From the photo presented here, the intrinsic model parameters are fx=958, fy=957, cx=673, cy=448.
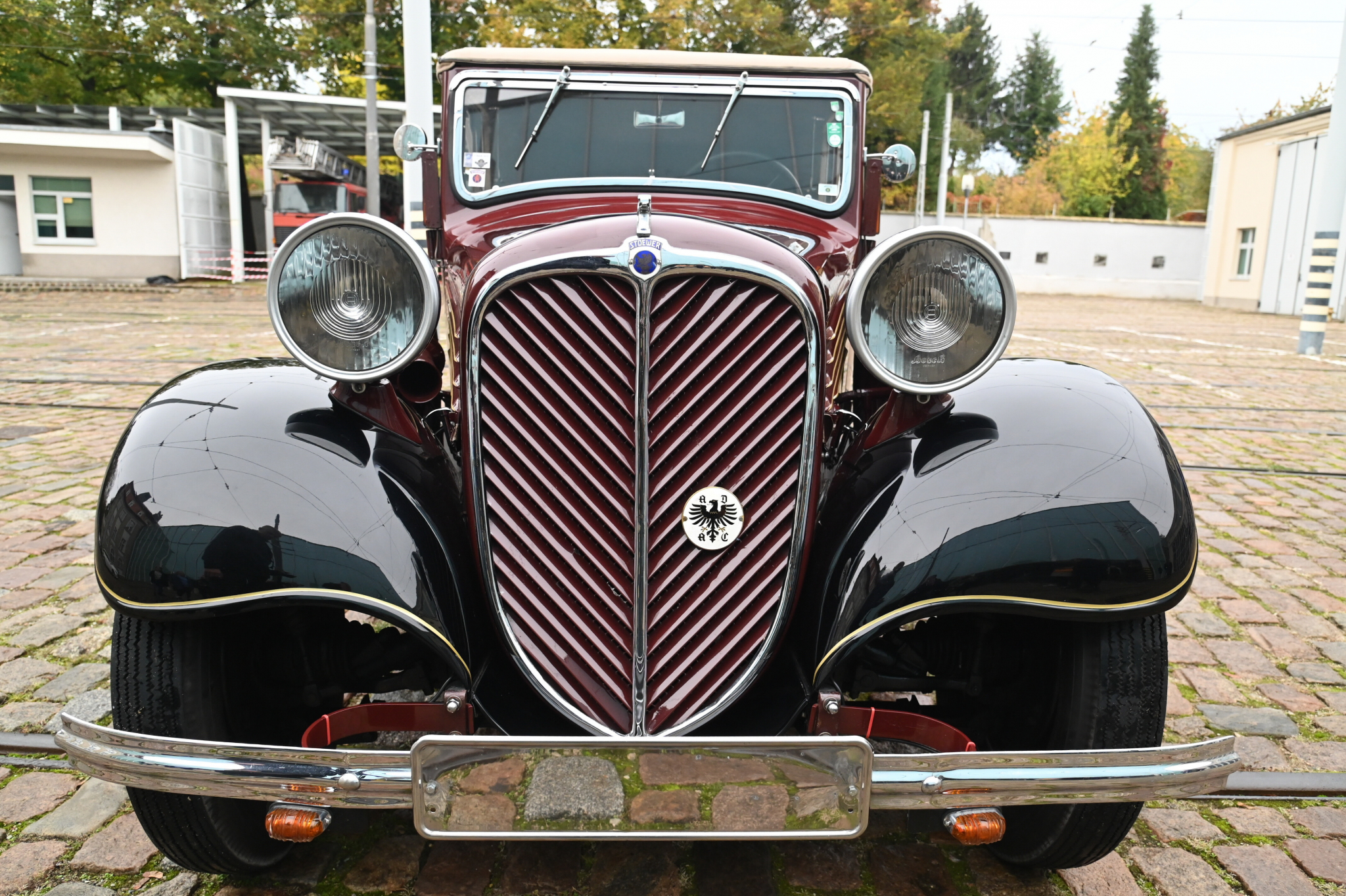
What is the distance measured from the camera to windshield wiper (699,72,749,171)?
10.4 ft

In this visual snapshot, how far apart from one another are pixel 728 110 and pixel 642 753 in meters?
2.23

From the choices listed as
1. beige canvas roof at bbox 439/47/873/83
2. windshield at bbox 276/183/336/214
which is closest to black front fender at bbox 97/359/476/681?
beige canvas roof at bbox 439/47/873/83

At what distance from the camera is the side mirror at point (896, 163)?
3.39 metres

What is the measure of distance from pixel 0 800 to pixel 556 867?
62.2 inches

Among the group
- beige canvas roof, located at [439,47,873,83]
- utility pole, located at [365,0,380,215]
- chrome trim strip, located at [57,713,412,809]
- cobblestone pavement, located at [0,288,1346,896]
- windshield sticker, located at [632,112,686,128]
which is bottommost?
cobblestone pavement, located at [0,288,1346,896]

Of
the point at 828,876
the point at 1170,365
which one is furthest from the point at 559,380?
the point at 1170,365

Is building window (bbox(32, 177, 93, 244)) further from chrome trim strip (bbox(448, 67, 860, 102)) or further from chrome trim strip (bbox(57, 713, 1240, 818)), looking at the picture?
chrome trim strip (bbox(57, 713, 1240, 818))

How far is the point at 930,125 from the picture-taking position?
52688 mm

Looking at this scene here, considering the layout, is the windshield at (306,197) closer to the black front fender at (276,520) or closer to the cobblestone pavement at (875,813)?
the cobblestone pavement at (875,813)

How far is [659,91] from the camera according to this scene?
324 centimetres

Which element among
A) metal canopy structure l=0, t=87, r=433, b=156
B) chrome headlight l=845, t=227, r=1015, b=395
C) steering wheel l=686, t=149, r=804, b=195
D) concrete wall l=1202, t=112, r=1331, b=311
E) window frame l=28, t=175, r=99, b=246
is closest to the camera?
chrome headlight l=845, t=227, r=1015, b=395

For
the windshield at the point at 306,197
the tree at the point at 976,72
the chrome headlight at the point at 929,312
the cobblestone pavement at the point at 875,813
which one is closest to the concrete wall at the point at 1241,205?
the cobblestone pavement at the point at 875,813

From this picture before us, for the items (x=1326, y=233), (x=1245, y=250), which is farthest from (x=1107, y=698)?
(x=1245, y=250)

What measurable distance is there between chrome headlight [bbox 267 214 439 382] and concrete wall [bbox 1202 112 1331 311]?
28738 millimetres
